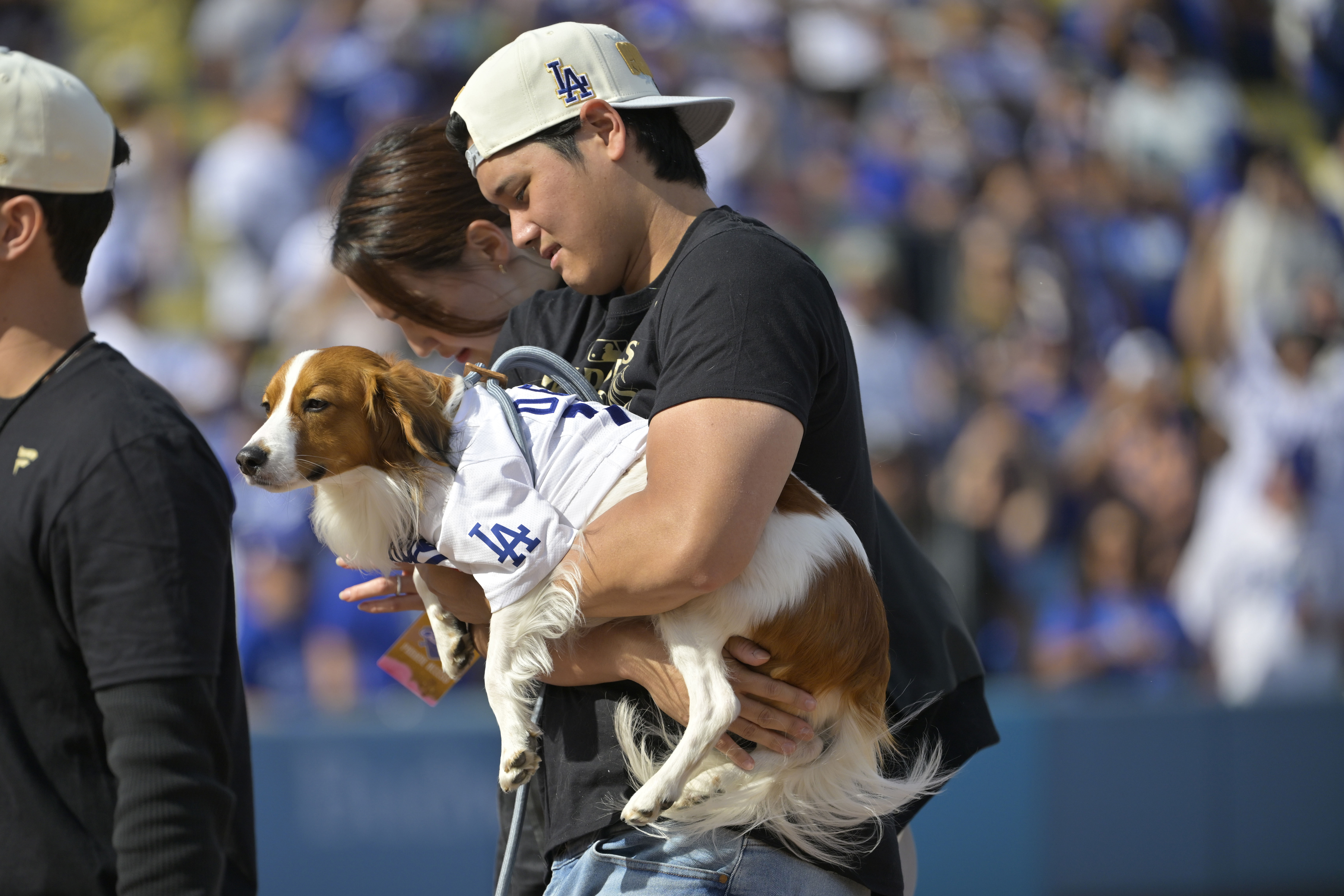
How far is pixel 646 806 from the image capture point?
1976 millimetres

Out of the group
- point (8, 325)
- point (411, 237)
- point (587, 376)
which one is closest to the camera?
point (8, 325)

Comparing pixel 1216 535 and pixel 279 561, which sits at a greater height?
pixel 1216 535

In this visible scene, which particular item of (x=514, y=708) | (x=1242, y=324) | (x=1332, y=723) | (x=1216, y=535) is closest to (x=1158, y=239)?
(x=1242, y=324)

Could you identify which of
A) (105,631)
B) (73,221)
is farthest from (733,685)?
(73,221)

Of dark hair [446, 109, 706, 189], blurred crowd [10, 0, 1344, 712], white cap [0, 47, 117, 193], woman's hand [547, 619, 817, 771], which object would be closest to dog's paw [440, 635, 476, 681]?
woman's hand [547, 619, 817, 771]

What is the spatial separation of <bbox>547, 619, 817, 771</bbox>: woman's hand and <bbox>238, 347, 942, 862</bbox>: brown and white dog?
0.7 inches

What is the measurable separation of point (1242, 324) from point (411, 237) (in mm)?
7626

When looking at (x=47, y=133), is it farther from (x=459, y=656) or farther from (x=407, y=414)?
(x=459, y=656)

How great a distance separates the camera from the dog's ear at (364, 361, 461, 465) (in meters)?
2.08

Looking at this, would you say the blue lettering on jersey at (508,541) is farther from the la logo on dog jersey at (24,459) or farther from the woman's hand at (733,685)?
the la logo on dog jersey at (24,459)

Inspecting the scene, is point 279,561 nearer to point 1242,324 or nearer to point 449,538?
point 449,538

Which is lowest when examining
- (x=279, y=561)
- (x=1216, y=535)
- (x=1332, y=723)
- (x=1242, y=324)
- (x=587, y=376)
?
(x=279, y=561)

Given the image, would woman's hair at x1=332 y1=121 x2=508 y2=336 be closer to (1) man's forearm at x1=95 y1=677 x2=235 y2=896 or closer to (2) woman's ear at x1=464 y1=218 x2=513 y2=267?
(2) woman's ear at x1=464 y1=218 x2=513 y2=267

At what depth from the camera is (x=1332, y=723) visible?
6926 mm
